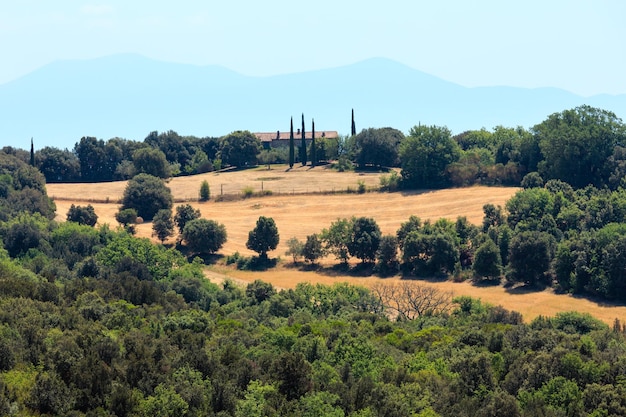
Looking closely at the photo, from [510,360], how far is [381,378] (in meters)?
9.86

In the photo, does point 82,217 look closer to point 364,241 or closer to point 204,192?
point 204,192

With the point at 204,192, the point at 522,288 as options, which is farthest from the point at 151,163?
the point at 522,288

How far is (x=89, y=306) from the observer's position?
213 ft

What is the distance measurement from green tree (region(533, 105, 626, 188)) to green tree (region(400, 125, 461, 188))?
1785 centimetres

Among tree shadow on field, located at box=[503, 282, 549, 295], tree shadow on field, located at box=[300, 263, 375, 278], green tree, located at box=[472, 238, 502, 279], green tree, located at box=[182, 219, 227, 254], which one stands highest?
green tree, located at box=[182, 219, 227, 254]

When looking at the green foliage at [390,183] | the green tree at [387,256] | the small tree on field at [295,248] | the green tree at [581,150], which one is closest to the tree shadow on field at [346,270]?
the green tree at [387,256]

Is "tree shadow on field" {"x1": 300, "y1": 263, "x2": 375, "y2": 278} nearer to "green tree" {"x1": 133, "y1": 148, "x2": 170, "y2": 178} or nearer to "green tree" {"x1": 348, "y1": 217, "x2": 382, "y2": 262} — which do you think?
"green tree" {"x1": 348, "y1": 217, "x2": 382, "y2": 262}

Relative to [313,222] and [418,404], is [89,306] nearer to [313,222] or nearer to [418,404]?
[418,404]

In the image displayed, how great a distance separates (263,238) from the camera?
→ 377 ft

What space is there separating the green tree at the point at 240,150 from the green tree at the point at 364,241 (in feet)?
257

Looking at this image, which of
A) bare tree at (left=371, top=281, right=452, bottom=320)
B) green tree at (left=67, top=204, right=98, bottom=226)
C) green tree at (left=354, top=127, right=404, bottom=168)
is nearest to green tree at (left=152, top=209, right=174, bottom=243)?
green tree at (left=67, top=204, right=98, bottom=226)

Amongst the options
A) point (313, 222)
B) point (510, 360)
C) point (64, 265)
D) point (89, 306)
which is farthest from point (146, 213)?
point (510, 360)

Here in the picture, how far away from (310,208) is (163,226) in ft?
96.5

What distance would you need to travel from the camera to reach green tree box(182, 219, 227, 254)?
116562mm
